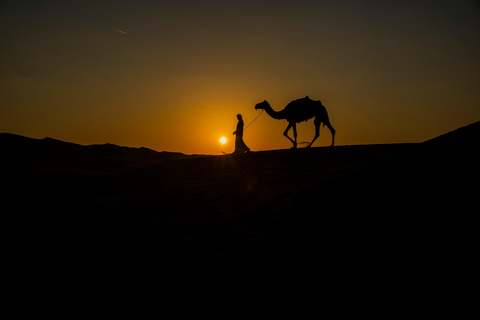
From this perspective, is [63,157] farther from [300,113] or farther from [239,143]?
[300,113]

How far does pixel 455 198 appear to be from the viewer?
6398 mm

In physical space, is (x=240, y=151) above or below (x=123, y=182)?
above

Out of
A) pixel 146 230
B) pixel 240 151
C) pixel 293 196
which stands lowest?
pixel 146 230

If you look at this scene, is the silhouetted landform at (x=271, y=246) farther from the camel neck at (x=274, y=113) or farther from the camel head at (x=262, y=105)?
the camel head at (x=262, y=105)

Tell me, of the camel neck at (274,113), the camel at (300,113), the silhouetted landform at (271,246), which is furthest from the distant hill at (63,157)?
the silhouetted landform at (271,246)

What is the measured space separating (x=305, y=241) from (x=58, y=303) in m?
4.22

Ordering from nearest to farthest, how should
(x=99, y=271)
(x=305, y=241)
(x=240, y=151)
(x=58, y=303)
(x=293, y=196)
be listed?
1. (x=58, y=303)
2. (x=99, y=271)
3. (x=305, y=241)
4. (x=293, y=196)
5. (x=240, y=151)

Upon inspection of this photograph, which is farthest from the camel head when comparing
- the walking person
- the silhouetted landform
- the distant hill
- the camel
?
the distant hill

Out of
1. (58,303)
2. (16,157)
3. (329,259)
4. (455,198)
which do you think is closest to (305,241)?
(329,259)

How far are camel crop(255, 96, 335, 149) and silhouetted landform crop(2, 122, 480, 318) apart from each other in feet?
20.7

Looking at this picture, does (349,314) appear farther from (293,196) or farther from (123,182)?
(123,182)

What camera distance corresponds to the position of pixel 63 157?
29.6 meters

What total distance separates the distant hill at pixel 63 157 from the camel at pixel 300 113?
1216 cm

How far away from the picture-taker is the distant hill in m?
25.3
